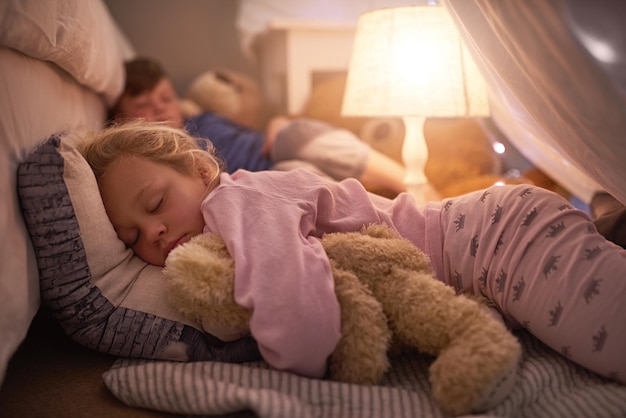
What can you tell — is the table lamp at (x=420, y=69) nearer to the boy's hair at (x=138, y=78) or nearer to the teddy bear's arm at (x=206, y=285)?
the teddy bear's arm at (x=206, y=285)

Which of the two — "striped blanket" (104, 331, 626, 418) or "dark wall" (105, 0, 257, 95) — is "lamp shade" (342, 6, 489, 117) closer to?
"striped blanket" (104, 331, 626, 418)

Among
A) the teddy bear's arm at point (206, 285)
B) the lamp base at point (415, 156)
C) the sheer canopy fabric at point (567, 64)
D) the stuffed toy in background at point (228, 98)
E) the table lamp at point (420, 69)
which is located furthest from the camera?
the stuffed toy in background at point (228, 98)

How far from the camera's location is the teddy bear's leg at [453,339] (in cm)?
60

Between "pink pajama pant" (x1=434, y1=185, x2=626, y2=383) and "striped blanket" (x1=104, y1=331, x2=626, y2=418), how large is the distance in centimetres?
5

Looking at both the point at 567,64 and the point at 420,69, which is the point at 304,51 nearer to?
the point at 420,69

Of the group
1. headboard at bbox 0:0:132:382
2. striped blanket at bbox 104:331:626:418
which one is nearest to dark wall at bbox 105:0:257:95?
headboard at bbox 0:0:132:382

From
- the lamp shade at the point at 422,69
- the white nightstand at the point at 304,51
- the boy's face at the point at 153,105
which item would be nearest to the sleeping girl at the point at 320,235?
the lamp shade at the point at 422,69

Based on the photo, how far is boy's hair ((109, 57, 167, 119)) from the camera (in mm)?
1796

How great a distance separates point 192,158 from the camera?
0.93 m

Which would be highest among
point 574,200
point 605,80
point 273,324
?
point 605,80

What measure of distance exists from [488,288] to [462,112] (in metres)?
0.52

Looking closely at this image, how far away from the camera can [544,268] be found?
0.74 meters

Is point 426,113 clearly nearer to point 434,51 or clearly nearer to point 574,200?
point 434,51

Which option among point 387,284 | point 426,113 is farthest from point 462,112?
point 387,284
